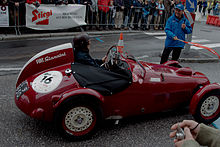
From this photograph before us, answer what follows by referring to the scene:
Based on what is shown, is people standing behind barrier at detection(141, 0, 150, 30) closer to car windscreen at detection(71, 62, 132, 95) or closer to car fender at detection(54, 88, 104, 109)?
car windscreen at detection(71, 62, 132, 95)

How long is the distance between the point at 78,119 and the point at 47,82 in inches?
28.9

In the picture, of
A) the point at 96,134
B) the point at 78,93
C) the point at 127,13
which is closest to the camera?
the point at 78,93

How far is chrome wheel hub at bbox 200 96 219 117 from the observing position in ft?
14.0

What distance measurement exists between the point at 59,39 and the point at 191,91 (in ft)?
23.8

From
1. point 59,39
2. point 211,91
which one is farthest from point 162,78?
point 59,39

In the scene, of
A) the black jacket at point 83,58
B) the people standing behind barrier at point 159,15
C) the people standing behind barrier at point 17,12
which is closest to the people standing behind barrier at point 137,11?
the people standing behind barrier at point 159,15

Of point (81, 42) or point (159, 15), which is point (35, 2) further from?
point (159, 15)

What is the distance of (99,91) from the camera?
3.70 meters

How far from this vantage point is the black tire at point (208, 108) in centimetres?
420

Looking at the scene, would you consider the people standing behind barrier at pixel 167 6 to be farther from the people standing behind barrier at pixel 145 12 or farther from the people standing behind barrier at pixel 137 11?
the people standing behind barrier at pixel 137 11

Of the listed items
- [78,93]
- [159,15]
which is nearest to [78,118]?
[78,93]

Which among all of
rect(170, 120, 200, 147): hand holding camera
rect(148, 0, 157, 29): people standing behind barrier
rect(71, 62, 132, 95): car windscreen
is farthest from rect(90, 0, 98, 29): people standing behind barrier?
rect(170, 120, 200, 147): hand holding camera

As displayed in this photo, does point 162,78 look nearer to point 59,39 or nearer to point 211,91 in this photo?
point 211,91

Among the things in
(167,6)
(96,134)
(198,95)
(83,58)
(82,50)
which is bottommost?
(96,134)
